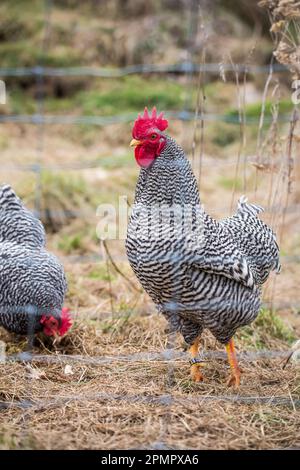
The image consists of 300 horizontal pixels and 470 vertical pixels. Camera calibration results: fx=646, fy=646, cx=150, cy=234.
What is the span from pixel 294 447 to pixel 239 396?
25.2 inches

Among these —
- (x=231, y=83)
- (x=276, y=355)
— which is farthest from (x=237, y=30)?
(x=276, y=355)

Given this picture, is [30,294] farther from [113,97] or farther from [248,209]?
[113,97]

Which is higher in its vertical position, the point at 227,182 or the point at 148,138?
the point at 148,138

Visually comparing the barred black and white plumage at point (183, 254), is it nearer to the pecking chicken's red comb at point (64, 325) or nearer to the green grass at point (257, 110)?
the pecking chicken's red comb at point (64, 325)

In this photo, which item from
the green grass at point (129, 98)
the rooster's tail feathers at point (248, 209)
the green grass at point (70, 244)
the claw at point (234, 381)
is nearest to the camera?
the claw at point (234, 381)

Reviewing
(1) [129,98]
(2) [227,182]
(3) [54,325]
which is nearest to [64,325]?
(3) [54,325]

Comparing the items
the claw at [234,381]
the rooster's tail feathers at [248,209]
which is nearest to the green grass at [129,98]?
the rooster's tail feathers at [248,209]

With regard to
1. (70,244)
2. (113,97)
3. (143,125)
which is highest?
(143,125)

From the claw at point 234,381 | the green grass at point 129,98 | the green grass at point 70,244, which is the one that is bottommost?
the green grass at point 70,244

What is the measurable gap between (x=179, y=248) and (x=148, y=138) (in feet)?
2.10

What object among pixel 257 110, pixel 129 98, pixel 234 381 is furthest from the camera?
pixel 129 98

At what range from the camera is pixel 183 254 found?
3.53 metres

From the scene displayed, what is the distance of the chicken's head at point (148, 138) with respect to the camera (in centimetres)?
361

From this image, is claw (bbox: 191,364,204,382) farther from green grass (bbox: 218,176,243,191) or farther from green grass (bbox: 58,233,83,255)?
green grass (bbox: 218,176,243,191)
